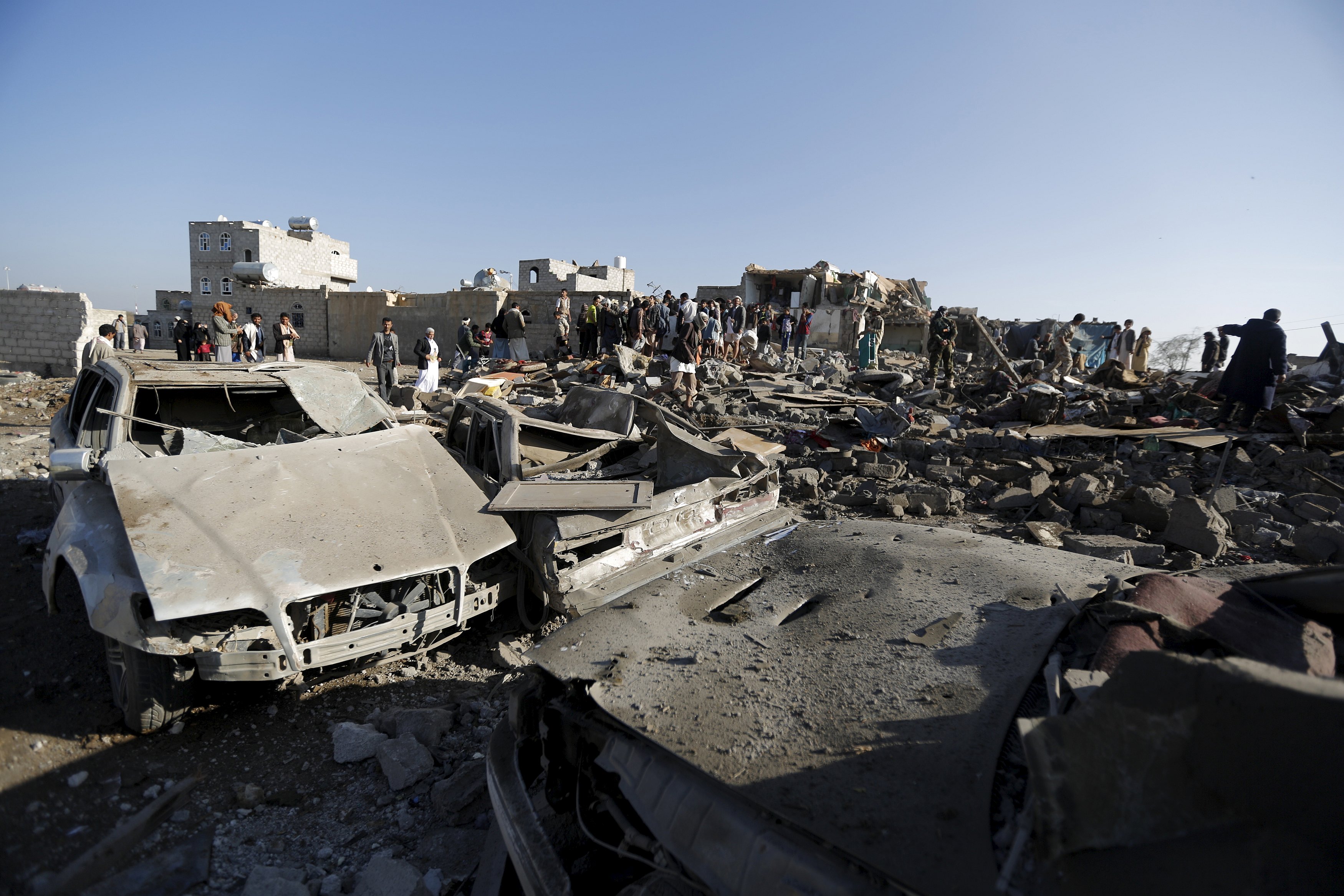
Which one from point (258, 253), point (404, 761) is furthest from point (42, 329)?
point (258, 253)

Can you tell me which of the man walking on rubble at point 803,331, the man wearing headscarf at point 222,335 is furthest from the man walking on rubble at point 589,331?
the man wearing headscarf at point 222,335

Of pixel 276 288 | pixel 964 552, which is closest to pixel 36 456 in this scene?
pixel 964 552

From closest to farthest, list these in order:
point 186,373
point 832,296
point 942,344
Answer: point 186,373
point 942,344
point 832,296

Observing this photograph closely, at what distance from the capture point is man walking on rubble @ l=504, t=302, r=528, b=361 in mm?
14430

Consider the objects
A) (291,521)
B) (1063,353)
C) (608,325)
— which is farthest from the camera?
(608,325)

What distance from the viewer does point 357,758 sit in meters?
2.78

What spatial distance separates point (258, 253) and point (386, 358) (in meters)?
34.5

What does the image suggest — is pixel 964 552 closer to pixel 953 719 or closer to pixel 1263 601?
pixel 1263 601

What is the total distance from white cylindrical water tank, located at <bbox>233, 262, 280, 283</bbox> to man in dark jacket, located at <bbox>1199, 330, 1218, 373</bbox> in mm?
32668

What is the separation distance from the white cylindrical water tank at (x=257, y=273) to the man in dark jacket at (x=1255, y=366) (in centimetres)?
3111

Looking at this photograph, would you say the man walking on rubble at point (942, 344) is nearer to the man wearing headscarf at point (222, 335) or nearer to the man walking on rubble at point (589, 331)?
the man walking on rubble at point (589, 331)

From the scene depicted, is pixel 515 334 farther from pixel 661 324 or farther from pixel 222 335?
pixel 222 335

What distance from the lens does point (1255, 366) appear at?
8023 millimetres

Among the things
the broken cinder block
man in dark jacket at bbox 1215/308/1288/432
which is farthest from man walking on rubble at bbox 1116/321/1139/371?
the broken cinder block
